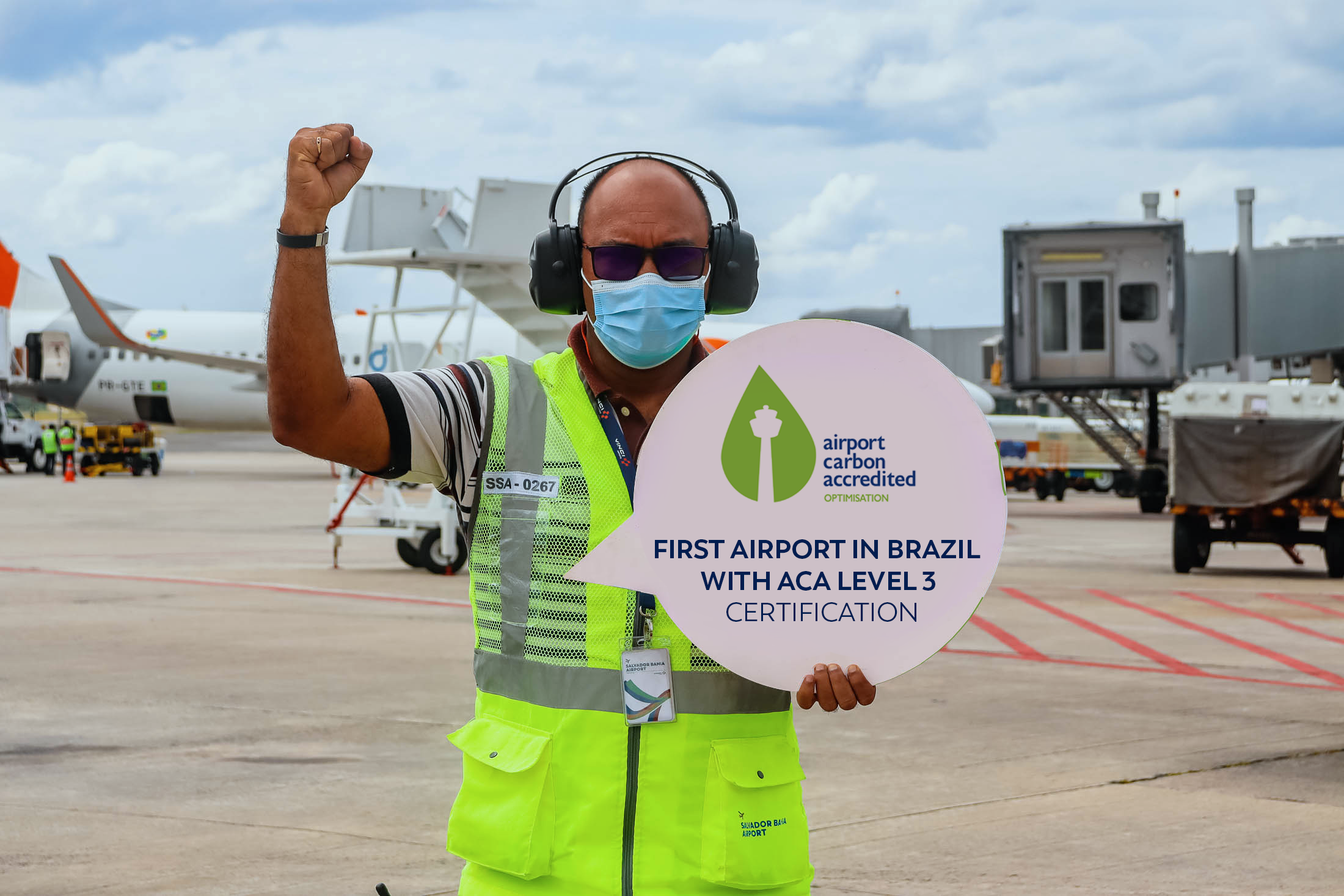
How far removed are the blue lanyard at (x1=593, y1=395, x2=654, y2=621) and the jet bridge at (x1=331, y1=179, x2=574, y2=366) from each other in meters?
12.9

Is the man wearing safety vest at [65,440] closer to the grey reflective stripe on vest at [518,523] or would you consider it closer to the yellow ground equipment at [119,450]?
the yellow ground equipment at [119,450]

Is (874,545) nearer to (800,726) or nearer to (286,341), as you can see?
(286,341)

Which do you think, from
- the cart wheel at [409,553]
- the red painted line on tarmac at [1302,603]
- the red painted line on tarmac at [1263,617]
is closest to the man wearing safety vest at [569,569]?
the red painted line on tarmac at [1263,617]

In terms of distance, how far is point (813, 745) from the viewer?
745cm

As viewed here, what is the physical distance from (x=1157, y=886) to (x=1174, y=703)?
3769 millimetres

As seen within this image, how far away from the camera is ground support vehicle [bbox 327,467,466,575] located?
15320 millimetres

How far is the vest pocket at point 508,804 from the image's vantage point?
7.45ft

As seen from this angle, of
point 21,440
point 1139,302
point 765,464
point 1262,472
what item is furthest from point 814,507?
point 21,440

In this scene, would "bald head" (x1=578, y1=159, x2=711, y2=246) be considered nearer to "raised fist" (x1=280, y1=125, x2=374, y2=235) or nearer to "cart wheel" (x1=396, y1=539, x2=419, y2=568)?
"raised fist" (x1=280, y1=125, x2=374, y2=235)

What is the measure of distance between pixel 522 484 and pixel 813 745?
532 centimetres

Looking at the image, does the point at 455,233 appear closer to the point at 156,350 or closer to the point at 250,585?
the point at 250,585

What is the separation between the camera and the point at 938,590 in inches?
92.4

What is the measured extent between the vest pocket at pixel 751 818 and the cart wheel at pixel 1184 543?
51.2 ft

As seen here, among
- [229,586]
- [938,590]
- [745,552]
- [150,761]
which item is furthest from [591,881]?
[229,586]
